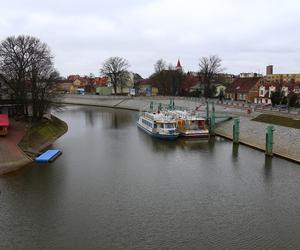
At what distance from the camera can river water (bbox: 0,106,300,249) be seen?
1973 cm

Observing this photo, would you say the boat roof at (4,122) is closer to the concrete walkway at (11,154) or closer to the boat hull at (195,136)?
the concrete walkway at (11,154)

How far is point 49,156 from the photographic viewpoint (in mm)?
38281

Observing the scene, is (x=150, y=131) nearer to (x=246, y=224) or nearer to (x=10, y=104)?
(x=10, y=104)

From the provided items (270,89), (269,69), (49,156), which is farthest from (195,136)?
(269,69)

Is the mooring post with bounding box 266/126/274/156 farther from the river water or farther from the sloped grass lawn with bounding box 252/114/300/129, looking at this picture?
the sloped grass lawn with bounding box 252/114/300/129

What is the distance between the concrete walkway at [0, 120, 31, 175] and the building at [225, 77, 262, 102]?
6490cm

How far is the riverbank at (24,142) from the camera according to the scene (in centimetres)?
3503

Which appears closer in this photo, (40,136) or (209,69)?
(40,136)

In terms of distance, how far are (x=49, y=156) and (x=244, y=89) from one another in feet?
231

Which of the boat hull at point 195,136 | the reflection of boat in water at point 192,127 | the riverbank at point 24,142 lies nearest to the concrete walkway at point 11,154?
the riverbank at point 24,142

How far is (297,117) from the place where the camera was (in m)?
46.5

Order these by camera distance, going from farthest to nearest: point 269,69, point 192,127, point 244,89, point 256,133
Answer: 1. point 269,69
2. point 244,89
3. point 192,127
4. point 256,133

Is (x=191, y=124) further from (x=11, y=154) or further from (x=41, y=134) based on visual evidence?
(x=11, y=154)

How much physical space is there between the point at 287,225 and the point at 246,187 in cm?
731
